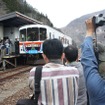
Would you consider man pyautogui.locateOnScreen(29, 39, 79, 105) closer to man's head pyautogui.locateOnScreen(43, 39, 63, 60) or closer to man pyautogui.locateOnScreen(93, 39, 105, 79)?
man's head pyautogui.locateOnScreen(43, 39, 63, 60)

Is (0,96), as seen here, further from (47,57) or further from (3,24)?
(3,24)

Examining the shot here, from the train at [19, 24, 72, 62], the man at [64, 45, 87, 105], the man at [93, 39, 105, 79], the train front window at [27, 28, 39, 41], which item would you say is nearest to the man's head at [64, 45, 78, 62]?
the man at [64, 45, 87, 105]

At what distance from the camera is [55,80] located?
292 centimetres

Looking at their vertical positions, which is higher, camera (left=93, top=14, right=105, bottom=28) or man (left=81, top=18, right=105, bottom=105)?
camera (left=93, top=14, right=105, bottom=28)

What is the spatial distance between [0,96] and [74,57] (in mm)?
7555

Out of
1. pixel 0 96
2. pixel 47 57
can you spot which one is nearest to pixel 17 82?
pixel 0 96

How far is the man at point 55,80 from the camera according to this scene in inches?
114

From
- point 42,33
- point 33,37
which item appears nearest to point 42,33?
point 42,33

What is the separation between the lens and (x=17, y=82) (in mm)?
15117

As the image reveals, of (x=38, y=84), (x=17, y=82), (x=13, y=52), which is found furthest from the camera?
(x=13, y=52)

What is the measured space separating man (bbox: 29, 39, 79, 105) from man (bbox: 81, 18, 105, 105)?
0.64 meters

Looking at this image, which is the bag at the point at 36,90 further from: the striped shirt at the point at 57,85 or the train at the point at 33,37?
the train at the point at 33,37

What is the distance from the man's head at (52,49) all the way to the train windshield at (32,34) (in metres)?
23.2

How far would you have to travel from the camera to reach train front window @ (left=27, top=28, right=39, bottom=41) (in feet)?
87.5
